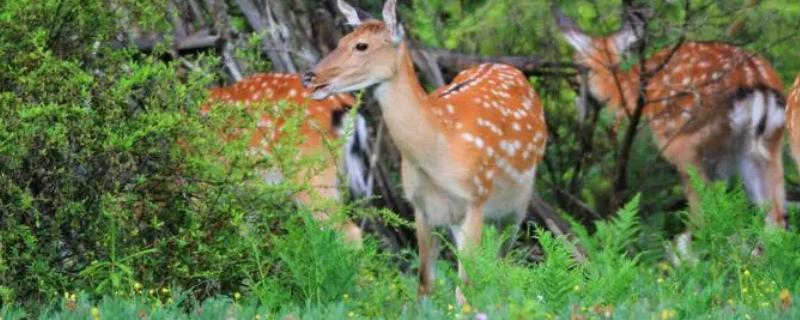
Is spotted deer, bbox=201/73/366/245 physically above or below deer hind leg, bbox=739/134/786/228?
above

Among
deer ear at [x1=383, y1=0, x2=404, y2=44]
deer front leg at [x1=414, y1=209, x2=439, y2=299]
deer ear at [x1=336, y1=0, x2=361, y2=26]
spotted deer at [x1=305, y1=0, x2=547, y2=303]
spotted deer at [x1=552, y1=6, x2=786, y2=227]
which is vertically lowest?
spotted deer at [x1=552, y1=6, x2=786, y2=227]

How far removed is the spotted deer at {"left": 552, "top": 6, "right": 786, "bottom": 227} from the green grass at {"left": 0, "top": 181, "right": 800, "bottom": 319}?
2551 mm

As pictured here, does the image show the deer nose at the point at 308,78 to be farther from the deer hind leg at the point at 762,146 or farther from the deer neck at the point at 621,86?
the deer hind leg at the point at 762,146

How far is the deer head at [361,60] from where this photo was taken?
911cm

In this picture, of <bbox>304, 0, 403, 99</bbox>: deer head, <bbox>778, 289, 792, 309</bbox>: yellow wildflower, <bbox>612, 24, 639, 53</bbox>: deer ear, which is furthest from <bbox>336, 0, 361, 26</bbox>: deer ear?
<bbox>778, 289, 792, 309</bbox>: yellow wildflower

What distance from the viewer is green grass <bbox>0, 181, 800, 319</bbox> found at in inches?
273

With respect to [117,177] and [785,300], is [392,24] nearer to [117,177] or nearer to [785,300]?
[117,177]

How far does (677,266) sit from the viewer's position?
9469 millimetres

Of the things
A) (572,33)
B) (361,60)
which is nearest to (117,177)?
(361,60)

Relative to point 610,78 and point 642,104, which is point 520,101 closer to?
point 642,104

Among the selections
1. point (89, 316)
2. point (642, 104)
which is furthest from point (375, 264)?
point (642, 104)

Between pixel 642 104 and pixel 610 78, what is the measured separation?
3.25 ft

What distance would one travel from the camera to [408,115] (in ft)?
30.9

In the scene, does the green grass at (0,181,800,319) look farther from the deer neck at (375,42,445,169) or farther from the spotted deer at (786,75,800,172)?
the spotted deer at (786,75,800,172)
